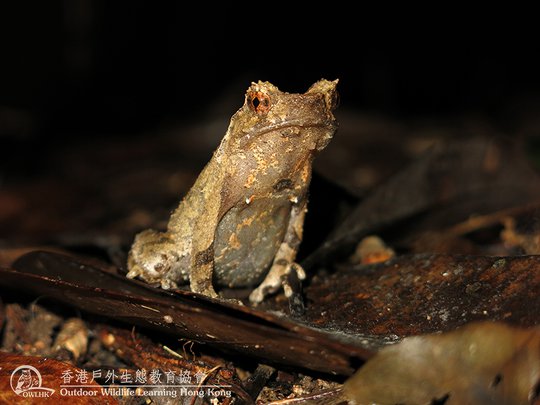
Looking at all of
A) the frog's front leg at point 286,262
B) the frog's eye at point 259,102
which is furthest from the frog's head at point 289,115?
the frog's front leg at point 286,262

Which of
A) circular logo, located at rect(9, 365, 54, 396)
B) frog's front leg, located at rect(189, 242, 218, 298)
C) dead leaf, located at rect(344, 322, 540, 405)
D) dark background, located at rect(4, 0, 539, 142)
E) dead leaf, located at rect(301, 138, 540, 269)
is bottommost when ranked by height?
dead leaf, located at rect(344, 322, 540, 405)

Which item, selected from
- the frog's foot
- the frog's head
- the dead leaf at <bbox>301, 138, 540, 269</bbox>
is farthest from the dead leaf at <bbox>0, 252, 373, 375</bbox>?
the dead leaf at <bbox>301, 138, 540, 269</bbox>

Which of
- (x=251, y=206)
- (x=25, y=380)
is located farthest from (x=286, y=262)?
(x=25, y=380)

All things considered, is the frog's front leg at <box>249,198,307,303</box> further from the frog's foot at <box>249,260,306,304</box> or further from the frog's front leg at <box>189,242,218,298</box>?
the frog's front leg at <box>189,242,218,298</box>

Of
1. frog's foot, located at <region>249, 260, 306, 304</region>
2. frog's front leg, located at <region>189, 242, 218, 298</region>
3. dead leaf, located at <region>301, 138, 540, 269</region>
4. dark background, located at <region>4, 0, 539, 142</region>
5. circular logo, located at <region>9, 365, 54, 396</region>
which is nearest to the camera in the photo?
circular logo, located at <region>9, 365, 54, 396</region>

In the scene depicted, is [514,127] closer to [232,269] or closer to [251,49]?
[251,49]

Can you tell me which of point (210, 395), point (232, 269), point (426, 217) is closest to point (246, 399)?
point (210, 395)

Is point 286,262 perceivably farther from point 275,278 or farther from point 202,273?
point 202,273
